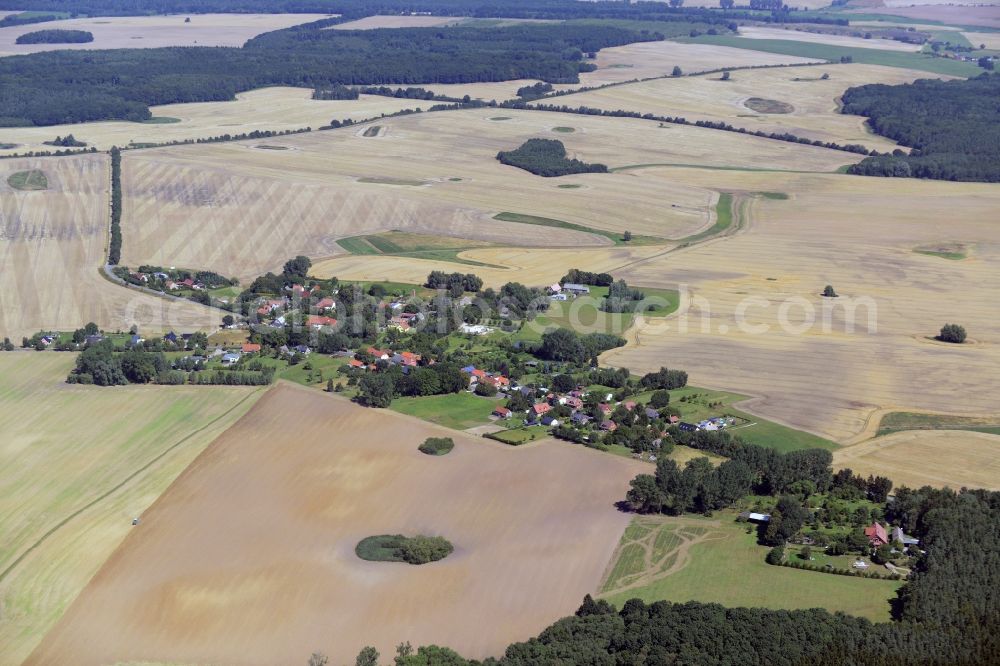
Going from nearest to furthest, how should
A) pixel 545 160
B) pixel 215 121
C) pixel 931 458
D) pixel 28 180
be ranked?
pixel 931 458
pixel 28 180
pixel 545 160
pixel 215 121

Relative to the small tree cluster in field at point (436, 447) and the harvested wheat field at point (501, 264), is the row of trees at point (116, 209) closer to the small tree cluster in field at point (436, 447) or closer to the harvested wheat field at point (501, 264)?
the harvested wheat field at point (501, 264)

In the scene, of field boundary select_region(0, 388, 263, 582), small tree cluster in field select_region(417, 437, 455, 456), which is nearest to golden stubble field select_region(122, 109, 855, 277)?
field boundary select_region(0, 388, 263, 582)

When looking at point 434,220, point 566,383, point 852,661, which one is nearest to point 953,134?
point 434,220

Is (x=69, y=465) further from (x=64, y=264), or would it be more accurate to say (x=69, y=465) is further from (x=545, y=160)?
(x=545, y=160)

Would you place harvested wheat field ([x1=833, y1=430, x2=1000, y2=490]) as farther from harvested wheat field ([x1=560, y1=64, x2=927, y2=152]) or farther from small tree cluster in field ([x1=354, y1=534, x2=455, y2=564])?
harvested wheat field ([x1=560, y1=64, x2=927, y2=152])

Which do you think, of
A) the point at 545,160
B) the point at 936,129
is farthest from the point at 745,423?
the point at 936,129

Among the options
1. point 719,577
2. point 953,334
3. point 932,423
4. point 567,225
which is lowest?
point 719,577

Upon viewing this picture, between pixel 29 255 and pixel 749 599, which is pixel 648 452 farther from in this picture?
pixel 29 255

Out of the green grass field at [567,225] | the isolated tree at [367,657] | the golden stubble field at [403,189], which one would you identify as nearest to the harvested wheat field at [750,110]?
the golden stubble field at [403,189]
